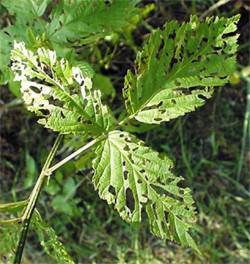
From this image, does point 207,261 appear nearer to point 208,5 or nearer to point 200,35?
point 208,5

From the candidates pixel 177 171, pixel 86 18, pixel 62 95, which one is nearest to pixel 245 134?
pixel 177 171

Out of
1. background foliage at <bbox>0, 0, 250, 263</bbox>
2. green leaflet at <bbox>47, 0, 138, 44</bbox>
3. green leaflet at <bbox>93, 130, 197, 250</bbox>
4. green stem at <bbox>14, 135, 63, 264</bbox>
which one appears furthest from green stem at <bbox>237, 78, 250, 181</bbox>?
green stem at <bbox>14, 135, 63, 264</bbox>

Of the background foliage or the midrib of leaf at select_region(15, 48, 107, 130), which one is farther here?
the background foliage

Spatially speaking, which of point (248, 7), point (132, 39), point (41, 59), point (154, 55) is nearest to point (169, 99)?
point (154, 55)

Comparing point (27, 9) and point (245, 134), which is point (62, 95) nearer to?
point (27, 9)

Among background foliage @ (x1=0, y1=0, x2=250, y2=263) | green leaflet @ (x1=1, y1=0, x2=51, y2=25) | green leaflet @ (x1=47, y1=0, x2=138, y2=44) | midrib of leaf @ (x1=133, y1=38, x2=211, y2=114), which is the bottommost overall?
background foliage @ (x1=0, y1=0, x2=250, y2=263)

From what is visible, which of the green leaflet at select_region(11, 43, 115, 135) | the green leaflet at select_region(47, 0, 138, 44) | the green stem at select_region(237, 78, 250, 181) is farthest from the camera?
the green stem at select_region(237, 78, 250, 181)

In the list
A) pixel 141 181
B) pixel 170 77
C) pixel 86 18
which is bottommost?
pixel 141 181

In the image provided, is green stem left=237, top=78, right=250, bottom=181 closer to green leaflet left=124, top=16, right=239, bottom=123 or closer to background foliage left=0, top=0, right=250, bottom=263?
background foliage left=0, top=0, right=250, bottom=263
